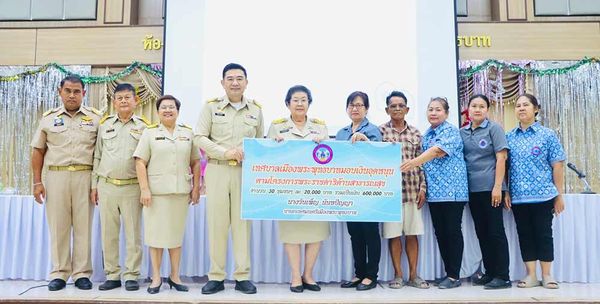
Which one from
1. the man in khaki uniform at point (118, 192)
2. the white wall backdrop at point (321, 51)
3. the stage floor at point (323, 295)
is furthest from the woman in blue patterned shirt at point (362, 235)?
the white wall backdrop at point (321, 51)

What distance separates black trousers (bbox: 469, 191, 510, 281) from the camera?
2.88 meters

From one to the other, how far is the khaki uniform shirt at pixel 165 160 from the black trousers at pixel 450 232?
5.27 feet

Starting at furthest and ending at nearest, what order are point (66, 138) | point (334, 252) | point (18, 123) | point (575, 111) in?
point (18, 123), point (575, 111), point (334, 252), point (66, 138)

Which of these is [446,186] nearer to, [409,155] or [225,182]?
[409,155]

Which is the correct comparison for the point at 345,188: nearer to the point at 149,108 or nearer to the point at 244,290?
the point at 244,290

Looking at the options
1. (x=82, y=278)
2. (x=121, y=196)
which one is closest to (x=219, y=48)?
(x=121, y=196)

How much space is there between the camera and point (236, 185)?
110 inches

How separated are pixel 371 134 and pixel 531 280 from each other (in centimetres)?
139

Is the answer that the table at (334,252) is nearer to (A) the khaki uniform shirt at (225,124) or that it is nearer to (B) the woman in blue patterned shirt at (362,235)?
(B) the woman in blue patterned shirt at (362,235)

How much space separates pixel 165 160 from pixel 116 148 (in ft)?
1.16

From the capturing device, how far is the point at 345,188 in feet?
9.23

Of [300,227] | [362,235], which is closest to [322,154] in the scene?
[300,227]

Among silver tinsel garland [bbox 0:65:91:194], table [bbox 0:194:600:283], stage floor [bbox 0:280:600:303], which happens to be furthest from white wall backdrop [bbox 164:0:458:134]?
silver tinsel garland [bbox 0:65:91:194]

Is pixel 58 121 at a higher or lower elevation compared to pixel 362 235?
higher
